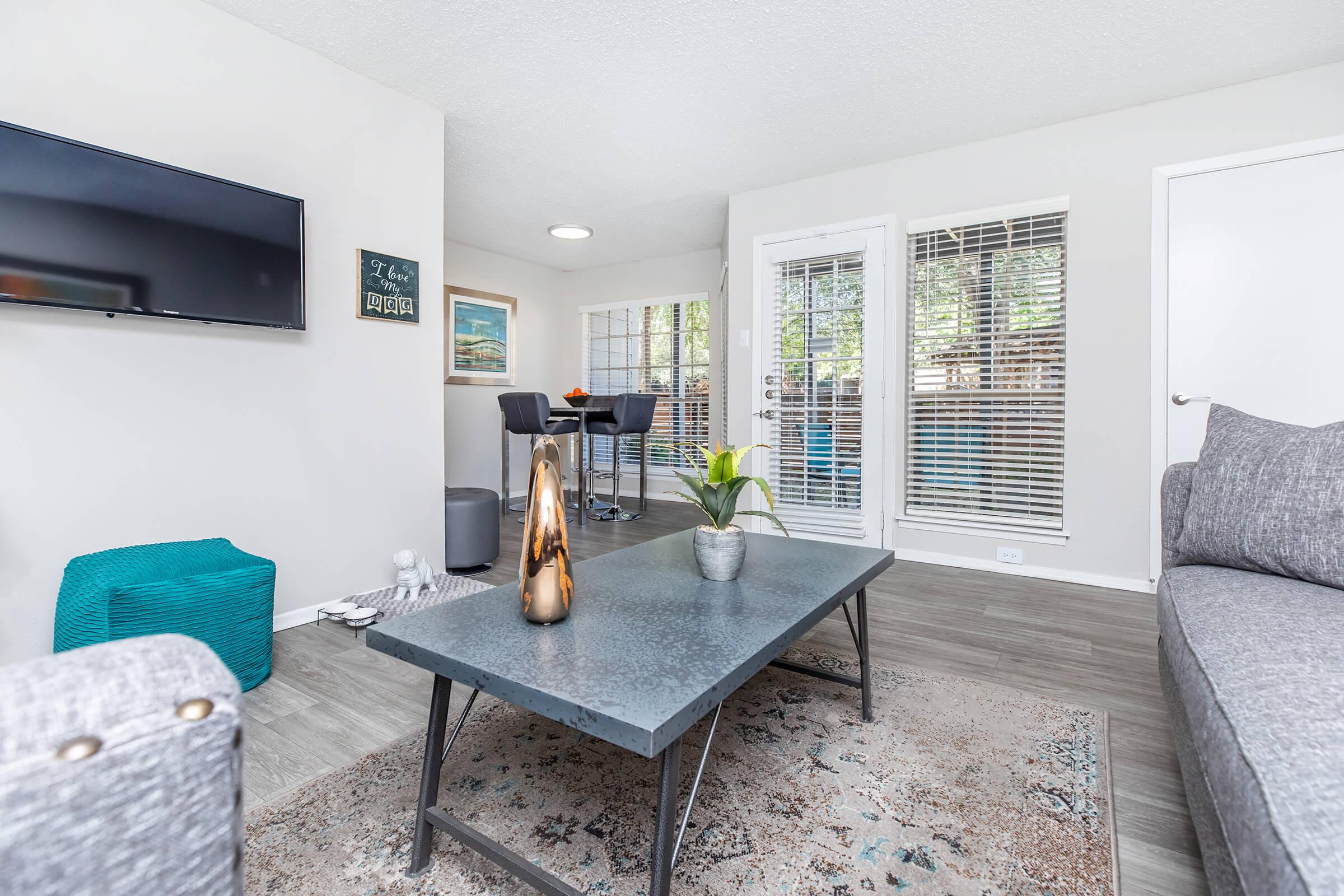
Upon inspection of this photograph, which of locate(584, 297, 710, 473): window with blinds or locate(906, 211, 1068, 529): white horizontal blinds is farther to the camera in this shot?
locate(584, 297, 710, 473): window with blinds

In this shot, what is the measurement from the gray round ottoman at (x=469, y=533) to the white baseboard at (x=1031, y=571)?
7.87 ft

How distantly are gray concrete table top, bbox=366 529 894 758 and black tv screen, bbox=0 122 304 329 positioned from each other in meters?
1.66

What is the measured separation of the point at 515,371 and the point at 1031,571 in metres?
4.74

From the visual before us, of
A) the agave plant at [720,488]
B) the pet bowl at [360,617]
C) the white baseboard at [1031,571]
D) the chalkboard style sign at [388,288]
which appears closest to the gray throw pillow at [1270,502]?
the agave plant at [720,488]

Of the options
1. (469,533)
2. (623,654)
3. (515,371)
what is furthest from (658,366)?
(623,654)

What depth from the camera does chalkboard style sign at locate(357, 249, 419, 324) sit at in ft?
9.29

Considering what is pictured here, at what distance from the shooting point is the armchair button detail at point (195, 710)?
0.30 metres

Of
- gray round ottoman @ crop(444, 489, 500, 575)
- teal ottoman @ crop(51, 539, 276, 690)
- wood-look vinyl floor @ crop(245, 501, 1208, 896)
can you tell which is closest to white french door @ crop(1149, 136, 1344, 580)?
wood-look vinyl floor @ crop(245, 501, 1208, 896)

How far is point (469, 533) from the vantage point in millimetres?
3385

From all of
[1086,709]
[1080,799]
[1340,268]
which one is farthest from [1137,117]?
[1080,799]

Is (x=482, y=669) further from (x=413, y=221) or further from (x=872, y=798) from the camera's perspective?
(x=413, y=221)

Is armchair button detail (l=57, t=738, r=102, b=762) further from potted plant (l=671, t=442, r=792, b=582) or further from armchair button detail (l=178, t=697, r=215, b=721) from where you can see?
potted plant (l=671, t=442, r=792, b=582)

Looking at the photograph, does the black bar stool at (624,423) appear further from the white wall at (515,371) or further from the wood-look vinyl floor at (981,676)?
the wood-look vinyl floor at (981,676)

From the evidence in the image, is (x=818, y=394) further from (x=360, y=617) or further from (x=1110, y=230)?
(x=360, y=617)
